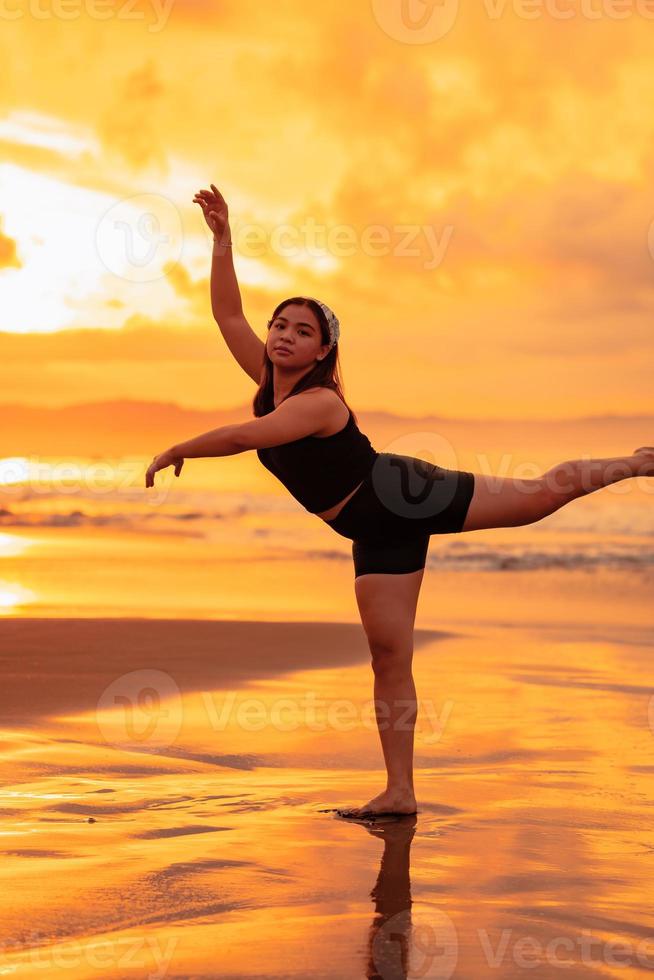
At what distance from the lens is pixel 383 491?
5027mm

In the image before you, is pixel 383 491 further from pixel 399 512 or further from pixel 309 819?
pixel 309 819

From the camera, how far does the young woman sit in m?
4.98

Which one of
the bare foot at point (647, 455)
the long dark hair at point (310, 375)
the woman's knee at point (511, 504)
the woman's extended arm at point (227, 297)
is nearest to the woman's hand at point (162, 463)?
the long dark hair at point (310, 375)

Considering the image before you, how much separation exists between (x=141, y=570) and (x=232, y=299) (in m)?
10.4

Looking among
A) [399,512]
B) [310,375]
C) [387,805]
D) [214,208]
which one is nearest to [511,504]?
[399,512]

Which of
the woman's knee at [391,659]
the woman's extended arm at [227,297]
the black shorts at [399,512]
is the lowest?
the woman's knee at [391,659]

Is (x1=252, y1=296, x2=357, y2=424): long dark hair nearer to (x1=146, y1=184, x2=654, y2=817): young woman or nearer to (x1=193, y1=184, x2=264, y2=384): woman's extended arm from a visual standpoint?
(x1=146, y1=184, x2=654, y2=817): young woman

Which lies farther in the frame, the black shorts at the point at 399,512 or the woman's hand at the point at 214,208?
the woman's hand at the point at 214,208

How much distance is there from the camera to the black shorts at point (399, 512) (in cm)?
502

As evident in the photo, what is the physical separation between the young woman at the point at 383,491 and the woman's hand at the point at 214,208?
0.73 metres

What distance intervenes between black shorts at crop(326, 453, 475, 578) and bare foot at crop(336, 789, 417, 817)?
857 millimetres

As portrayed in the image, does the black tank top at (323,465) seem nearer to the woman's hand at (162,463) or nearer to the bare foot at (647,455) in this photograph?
the woman's hand at (162,463)

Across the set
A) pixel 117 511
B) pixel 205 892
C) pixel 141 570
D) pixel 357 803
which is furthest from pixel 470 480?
pixel 117 511

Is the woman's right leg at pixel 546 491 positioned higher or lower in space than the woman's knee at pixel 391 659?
higher
